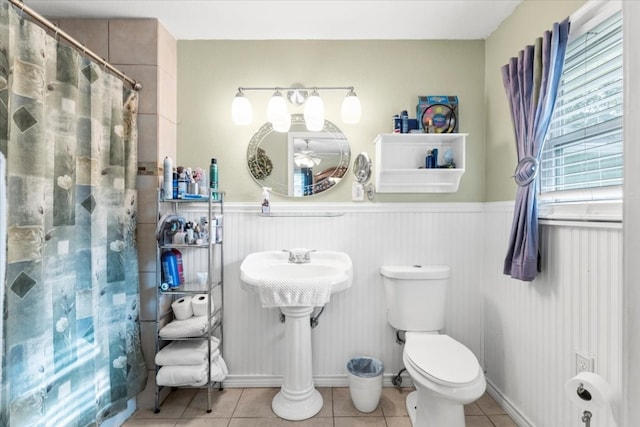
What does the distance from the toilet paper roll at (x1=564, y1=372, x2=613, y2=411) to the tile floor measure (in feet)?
2.33

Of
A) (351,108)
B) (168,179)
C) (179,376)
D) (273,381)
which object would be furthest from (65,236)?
(351,108)

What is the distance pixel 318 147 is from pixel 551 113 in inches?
48.2

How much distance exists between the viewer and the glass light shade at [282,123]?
1943 mm

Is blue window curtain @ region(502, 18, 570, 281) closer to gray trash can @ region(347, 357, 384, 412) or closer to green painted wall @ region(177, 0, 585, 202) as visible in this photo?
green painted wall @ region(177, 0, 585, 202)

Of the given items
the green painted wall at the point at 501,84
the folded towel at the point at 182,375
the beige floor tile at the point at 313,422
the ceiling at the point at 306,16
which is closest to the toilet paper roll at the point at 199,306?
the folded towel at the point at 182,375

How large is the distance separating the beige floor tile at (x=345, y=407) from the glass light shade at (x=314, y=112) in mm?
1663

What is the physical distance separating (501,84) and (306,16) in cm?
121

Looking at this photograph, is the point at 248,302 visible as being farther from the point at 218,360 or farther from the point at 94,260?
the point at 94,260

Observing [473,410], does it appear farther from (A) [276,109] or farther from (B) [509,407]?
(A) [276,109]

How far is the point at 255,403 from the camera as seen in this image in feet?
6.17

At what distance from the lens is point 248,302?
6.76 feet

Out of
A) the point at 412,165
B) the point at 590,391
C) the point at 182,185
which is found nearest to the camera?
the point at 590,391

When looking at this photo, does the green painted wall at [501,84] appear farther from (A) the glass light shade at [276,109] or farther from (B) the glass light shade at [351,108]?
(A) the glass light shade at [276,109]

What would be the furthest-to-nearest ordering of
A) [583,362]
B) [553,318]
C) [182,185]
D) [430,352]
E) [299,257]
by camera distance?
1. [299,257]
2. [182,185]
3. [430,352]
4. [553,318]
5. [583,362]
